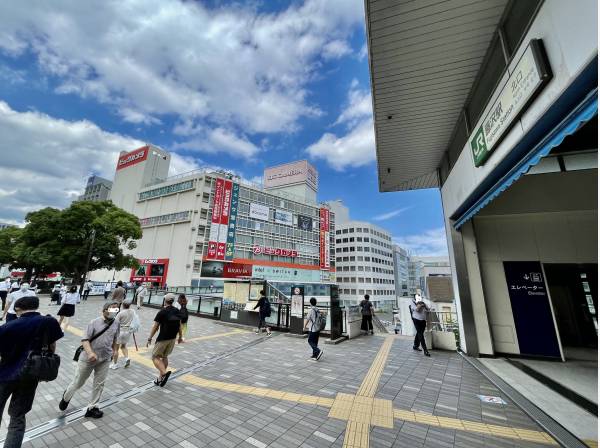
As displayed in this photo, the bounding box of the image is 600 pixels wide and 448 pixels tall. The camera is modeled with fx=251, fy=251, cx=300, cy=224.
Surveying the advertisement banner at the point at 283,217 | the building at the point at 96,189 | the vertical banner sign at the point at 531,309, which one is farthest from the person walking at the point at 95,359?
the building at the point at 96,189

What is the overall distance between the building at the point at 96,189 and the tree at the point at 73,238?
57.5 metres

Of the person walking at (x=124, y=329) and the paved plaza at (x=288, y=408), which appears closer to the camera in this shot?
the paved plaza at (x=288, y=408)

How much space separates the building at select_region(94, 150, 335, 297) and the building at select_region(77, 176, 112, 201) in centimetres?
3268

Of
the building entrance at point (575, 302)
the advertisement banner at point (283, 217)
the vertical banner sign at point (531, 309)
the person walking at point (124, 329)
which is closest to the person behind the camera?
the person walking at point (124, 329)

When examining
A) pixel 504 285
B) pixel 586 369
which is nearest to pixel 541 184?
pixel 504 285

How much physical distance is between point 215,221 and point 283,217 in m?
12.1

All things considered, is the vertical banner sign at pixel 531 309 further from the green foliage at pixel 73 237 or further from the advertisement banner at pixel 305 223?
the advertisement banner at pixel 305 223

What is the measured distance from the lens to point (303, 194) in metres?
53.9

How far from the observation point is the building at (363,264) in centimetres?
6172

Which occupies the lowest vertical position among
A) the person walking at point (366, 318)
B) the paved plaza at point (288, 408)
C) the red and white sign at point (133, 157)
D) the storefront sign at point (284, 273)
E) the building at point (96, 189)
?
the paved plaza at point (288, 408)

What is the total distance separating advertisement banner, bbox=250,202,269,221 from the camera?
39684mm

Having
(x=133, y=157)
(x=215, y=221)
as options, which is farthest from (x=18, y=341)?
(x=133, y=157)

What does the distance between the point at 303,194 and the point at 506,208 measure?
156ft

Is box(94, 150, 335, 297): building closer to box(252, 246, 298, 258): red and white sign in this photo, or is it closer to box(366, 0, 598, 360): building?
box(252, 246, 298, 258): red and white sign
